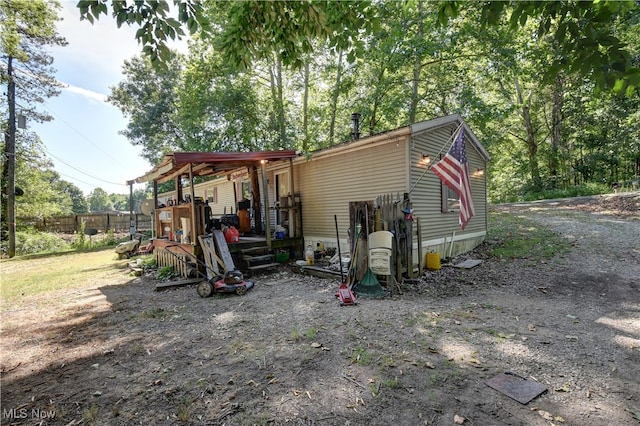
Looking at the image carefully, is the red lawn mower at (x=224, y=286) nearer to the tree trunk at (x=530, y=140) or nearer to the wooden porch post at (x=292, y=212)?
the wooden porch post at (x=292, y=212)

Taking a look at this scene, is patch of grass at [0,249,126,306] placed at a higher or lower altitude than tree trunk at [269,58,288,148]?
lower

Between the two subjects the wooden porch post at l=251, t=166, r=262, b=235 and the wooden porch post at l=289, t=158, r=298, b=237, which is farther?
the wooden porch post at l=251, t=166, r=262, b=235

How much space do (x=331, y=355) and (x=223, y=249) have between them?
460 centimetres

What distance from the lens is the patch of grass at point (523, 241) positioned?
26.1 feet

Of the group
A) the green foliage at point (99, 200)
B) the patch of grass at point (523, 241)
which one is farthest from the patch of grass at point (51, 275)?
the green foliage at point (99, 200)

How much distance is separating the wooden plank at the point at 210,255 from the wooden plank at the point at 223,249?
0.13 metres

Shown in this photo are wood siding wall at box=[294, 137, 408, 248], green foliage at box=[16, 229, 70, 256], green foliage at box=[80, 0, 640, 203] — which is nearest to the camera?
green foliage at box=[80, 0, 640, 203]

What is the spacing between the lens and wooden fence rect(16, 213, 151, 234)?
19688mm

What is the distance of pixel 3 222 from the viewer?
51.8 feet

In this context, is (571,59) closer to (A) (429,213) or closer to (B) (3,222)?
(A) (429,213)

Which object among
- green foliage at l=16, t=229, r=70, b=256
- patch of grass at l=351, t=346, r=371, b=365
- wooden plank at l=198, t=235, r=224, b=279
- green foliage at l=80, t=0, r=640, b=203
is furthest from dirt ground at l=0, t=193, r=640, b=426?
green foliage at l=16, t=229, r=70, b=256

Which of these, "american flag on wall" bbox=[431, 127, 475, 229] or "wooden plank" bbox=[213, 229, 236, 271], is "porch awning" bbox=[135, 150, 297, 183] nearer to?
"wooden plank" bbox=[213, 229, 236, 271]

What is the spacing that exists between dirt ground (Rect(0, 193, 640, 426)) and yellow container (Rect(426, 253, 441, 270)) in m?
1.06

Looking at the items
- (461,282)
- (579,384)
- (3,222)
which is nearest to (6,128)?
(3,222)
